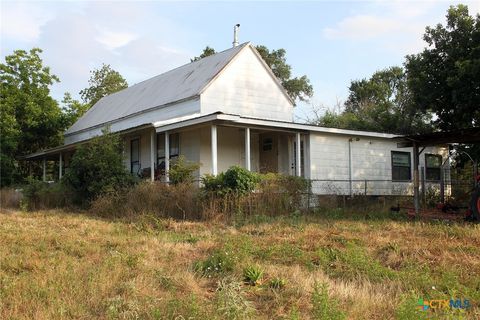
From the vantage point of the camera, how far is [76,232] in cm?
1161

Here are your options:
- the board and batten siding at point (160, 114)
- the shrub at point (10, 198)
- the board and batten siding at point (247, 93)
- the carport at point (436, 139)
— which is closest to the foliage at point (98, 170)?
the board and batten siding at point (160, 114)

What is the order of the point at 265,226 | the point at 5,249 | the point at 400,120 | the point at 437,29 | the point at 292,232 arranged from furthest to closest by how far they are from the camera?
1. the point at 400,120
2. the point at 437,29
3. the point at 265,226
4. the point at 292,232
5. the point at 5,249

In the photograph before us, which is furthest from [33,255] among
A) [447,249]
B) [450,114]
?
[450,114]

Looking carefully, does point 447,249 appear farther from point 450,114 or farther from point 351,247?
point 450,114

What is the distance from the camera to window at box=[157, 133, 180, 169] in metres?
20.1

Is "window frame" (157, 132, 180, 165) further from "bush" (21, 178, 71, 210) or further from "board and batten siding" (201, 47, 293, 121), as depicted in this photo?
"bush" (21, 178, 71, 210)

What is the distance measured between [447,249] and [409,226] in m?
2.63

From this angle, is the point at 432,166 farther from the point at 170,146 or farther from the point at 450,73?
the point at 170,146

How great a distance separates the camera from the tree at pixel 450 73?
19562 mm

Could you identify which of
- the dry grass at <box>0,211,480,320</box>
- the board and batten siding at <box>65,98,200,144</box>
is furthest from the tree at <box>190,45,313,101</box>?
the dry grass at <box>0,211,480,320</box>

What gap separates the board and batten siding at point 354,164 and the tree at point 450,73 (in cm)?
221

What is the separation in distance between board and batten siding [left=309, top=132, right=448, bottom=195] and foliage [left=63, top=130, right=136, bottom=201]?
22.1 ft

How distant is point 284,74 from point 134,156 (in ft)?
68.8

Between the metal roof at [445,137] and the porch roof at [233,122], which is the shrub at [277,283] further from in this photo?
the porch roof at [233,122]
